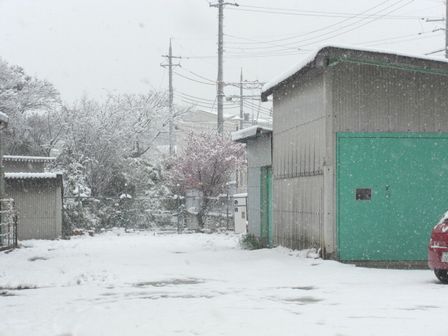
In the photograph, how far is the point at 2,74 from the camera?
39.4m

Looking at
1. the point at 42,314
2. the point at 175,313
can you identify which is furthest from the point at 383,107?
the point at 42,314

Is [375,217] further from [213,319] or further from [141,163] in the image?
[141,163]

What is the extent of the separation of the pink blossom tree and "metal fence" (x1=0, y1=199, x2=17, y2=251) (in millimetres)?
13063

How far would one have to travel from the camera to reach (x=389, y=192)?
14930 millimetres

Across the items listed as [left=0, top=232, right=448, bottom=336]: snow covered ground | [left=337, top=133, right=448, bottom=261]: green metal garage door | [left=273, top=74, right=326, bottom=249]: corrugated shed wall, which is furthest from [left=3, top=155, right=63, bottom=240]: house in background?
[left=337, top=133, right=448, bottom=261]: green metal garage door

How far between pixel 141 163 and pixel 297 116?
848 inches

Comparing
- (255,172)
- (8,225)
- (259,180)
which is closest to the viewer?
(8,225)

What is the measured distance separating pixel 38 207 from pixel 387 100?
1608 centimetres

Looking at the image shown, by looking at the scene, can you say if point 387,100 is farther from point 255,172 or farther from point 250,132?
point 255,172

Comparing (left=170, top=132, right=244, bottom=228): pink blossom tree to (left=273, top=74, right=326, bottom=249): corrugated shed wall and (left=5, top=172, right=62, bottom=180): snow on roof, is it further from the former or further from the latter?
(left=273, top=74, right=326, bottom=249): corrugated shed wall

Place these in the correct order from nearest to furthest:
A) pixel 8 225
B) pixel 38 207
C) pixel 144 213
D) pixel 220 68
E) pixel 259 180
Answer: pixel 8 225 < pixel 259 180 < pixel 38 207 < pixel 144 213 < pixel 220 68

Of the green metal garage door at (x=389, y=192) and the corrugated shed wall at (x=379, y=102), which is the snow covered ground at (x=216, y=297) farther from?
the corrugated shed wall at (x=379, y=102)

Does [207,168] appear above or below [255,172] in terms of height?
above

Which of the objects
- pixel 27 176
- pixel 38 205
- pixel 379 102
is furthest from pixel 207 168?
pixel 379 102
